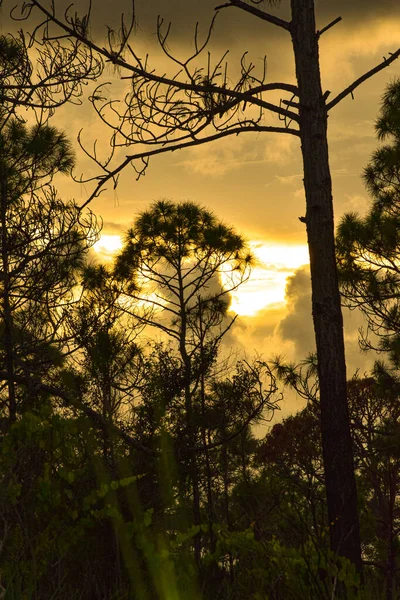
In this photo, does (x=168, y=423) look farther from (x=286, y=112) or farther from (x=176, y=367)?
(x=286, y=112)

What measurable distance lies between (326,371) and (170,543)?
2.01 metres

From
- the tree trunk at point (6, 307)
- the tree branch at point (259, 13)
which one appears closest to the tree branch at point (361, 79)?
the tree branch at point (259, 13)

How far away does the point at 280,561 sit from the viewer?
15.8 feet

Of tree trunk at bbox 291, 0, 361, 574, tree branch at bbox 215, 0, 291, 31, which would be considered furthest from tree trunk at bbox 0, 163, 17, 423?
tree branch at bbox 215, 0, 291, 31

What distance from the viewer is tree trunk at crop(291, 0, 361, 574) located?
6258 mm

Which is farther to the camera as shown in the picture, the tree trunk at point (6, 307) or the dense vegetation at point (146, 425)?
the tree trunk at point (6, 307)

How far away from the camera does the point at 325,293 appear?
648 centimetres

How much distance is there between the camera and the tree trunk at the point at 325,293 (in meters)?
6.26

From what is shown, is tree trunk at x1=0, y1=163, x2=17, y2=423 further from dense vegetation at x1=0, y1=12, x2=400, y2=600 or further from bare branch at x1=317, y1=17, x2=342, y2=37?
bare branch at x1=317, y1=17, x2=342, y2=37

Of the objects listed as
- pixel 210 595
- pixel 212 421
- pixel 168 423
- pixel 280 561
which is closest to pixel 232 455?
pixel 212 421

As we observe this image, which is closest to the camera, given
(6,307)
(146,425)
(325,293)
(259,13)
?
(325,293)

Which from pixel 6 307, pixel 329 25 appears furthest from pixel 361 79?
pixel 6 307

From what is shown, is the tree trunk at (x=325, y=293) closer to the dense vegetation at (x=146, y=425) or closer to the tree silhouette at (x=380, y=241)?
the dense vegetation at (x=146, y=425)

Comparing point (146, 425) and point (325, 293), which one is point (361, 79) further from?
point (146, 425)
